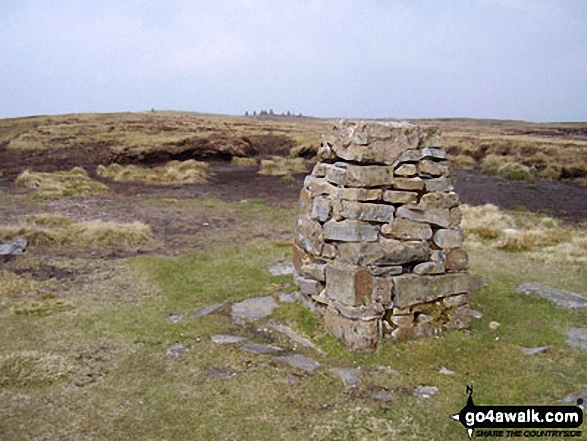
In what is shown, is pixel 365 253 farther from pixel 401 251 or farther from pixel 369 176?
pixel 369 176

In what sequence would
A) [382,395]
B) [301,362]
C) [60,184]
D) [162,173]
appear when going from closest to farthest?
[382,395], [301,362], [60,184], [162,173]

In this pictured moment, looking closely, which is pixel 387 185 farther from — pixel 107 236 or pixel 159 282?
pixel 107 236

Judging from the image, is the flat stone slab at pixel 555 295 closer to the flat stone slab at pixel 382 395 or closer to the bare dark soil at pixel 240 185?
the flat stone slab at pixel 382 395

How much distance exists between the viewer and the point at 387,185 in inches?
285

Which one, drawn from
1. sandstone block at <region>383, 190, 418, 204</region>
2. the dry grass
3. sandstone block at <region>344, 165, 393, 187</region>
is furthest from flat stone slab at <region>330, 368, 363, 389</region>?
the dry grass

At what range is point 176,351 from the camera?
7156mm

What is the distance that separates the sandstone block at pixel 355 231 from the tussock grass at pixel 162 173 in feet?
67.9

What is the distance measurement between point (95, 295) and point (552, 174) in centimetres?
2820

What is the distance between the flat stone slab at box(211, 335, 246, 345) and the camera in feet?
24.3

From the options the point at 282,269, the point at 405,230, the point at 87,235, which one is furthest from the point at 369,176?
the point at 87,235

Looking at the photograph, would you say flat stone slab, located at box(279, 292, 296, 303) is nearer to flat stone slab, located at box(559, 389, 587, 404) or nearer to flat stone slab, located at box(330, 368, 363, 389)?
flat stone slab, located at box(330, 368, 363, 389)

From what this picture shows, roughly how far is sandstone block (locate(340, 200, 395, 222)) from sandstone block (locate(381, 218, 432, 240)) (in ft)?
0.36

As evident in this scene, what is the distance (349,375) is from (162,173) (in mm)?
24610

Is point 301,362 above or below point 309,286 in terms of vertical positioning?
below
